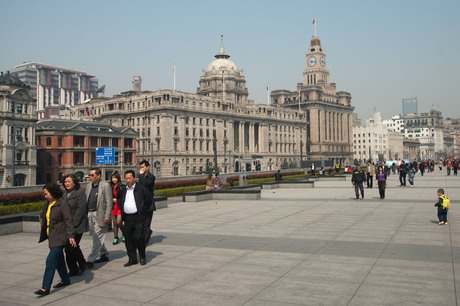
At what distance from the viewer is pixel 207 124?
4104 inches

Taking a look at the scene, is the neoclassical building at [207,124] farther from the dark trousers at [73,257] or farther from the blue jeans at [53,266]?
the blue jeans at [53,266]

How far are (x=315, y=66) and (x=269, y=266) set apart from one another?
162m

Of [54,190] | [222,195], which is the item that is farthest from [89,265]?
[222,195]

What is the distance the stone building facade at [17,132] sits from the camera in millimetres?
58406

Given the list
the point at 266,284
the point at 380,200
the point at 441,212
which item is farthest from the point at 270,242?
the point at 380,200

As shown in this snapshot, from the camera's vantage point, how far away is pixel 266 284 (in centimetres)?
834

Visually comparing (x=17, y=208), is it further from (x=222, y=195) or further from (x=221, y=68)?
(x=221, y=68)

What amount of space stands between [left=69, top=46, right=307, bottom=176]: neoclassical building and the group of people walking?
69319mm

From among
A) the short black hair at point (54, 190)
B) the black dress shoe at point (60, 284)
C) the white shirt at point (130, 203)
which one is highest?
the short black hair at point (54, 190)

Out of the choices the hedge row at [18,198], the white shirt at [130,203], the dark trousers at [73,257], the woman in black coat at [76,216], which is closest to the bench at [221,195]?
the hedge row at [18,198]

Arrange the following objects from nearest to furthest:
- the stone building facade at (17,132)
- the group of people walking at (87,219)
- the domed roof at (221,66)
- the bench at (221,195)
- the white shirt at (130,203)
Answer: the group of people walking at (87,219)
the white shirt at (130,203)
the bench at (221,195)
the stone building facade at (17,132)
the domed roof at (221,66)

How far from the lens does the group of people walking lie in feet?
27.6

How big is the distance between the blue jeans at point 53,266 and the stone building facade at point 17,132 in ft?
183

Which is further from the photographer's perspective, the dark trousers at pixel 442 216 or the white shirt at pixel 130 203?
Result: the dark trousers at pixel 442 216
